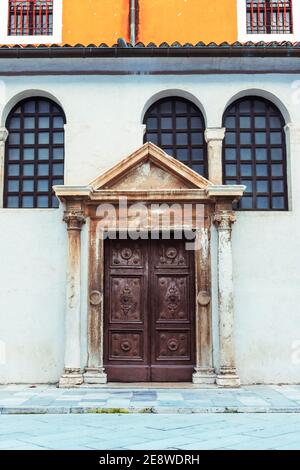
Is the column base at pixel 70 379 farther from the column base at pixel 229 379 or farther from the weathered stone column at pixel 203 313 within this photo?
the column base at pixel 229 379

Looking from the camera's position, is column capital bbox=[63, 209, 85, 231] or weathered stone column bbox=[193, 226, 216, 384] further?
column capital bbox=[63, 209, 85, 231]

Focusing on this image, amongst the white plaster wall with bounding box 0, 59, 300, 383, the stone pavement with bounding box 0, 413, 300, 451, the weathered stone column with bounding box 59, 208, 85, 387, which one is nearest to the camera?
the stone pavement with bounding box 0, 413, 300, 451

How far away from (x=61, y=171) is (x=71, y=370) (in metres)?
3.62

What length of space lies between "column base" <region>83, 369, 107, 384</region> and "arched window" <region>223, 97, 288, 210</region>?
386cm

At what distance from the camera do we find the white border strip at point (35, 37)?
12.9 m

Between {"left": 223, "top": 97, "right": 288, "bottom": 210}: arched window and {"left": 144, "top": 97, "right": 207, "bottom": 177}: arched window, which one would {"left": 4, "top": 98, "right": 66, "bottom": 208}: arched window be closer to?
{"left": 144, "top": 97, "right": 207, "bottom": 177}: arched window

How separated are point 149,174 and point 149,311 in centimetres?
242

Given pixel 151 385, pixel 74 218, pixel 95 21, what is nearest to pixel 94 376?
pixel 151 385

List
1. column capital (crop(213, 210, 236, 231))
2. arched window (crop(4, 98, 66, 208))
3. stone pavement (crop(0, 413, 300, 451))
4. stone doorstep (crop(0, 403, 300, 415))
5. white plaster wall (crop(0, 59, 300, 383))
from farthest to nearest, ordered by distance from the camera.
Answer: arched window (crop(4, 98, 66, 208))
white plaster wall (crop(0, 59, 300, 383))
column capital (crop(213, 210, 236, 231))
stone doorstep (crop(0, 403, 300, 415))
stone pavement (crop(0, 413, 300, 451))

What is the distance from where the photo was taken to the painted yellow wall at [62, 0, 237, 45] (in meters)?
13.1

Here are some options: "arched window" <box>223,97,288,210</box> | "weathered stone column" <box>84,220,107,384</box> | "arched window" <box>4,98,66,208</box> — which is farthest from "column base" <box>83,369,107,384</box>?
"arched window" <box>223,97,288,210</box>

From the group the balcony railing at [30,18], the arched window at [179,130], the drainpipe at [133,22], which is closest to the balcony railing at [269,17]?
the drainpipe at [133,22]

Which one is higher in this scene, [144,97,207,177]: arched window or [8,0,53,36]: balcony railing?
[8,0,53,36]: balcony railing

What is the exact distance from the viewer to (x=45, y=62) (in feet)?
37.7
